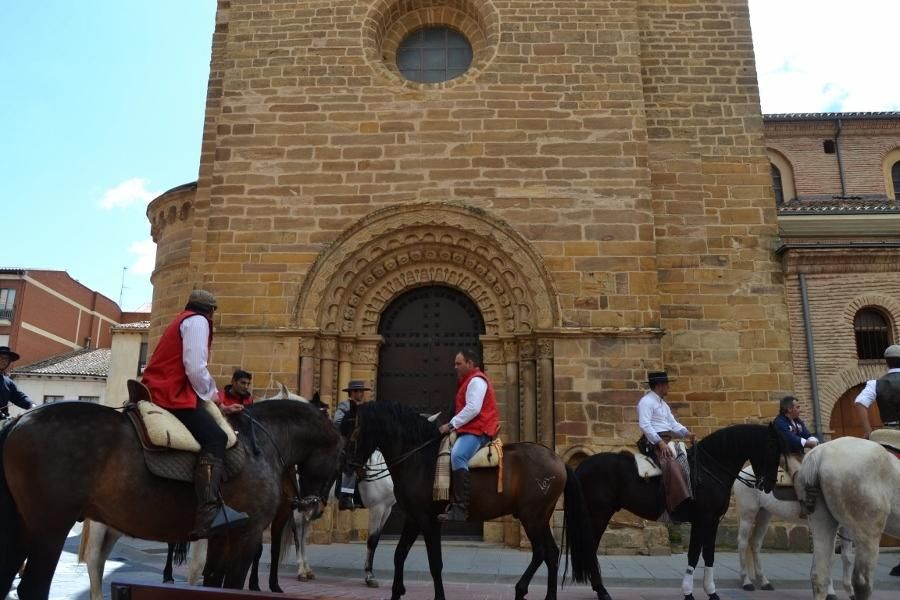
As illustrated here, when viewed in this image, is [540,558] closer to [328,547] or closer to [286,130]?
[328,547]

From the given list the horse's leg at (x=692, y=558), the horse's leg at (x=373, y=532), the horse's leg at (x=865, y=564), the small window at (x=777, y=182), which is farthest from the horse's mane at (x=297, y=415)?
the small window at (x=777, y=182)

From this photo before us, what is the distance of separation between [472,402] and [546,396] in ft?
12.8

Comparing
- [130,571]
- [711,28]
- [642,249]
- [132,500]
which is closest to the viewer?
[132,500]

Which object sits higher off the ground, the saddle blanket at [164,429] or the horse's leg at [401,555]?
the saddle blanket at [164,429]

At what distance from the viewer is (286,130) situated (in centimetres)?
1054

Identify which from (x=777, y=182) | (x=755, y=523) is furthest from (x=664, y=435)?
(x=777, y=182)

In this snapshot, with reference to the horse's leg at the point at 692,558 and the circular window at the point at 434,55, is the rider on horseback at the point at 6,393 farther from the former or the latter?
the circular window at the point at 434,55

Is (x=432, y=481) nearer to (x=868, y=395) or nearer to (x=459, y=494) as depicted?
(x=459, y=494)

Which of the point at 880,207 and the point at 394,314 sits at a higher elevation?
the point at 880,207

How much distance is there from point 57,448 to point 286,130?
7815mm

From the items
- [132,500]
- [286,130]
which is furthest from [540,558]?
[286,130]

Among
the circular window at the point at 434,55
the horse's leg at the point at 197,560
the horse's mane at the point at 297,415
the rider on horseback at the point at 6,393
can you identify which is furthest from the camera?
the circular window at the point at 434,55

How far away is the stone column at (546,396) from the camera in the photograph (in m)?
9.23

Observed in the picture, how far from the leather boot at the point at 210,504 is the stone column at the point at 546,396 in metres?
5.84
